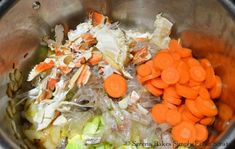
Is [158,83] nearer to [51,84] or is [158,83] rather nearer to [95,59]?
[95,59]

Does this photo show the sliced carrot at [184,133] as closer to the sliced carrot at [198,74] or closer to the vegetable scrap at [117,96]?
the vegetable scrap at [117,96]

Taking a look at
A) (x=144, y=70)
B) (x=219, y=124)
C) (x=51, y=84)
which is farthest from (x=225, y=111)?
(x=51, y=84)

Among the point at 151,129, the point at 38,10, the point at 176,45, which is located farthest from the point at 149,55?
the point at 38,10

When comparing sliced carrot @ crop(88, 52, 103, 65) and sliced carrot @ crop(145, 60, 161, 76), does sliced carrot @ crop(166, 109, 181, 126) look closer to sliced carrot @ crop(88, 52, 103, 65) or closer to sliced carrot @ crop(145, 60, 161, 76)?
sliced carrot @ crop(145, 60, 161, 76)

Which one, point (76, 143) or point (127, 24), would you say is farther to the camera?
point (127, 24)

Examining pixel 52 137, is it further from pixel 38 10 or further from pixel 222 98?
pixel 222 98

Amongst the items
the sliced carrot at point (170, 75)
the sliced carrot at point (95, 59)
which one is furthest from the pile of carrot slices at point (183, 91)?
the sliced carrot at point (95, 59)

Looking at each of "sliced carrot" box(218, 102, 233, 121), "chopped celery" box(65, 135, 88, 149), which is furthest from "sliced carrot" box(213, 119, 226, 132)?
"chopped celery" box(65, 135, 88, 149)
